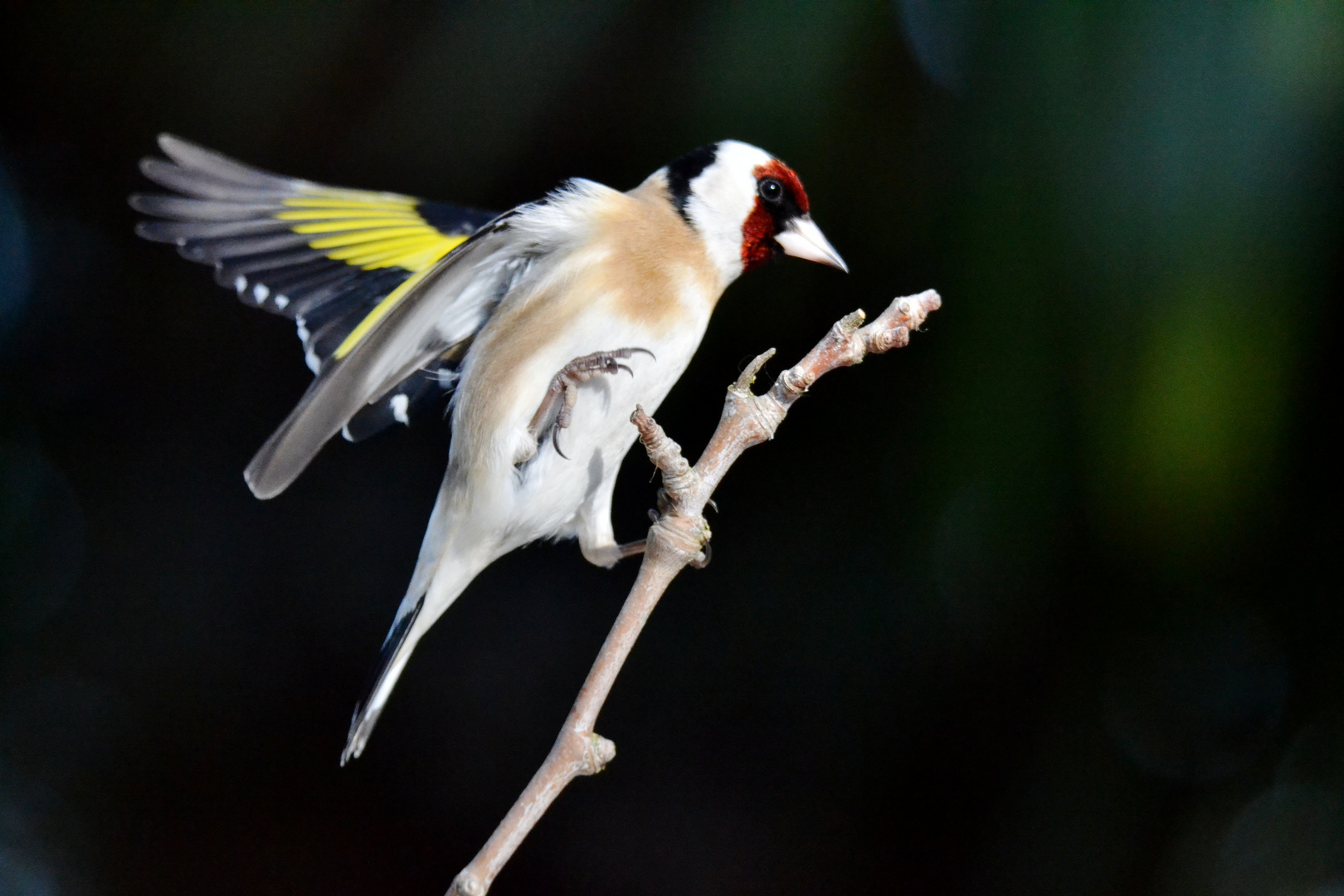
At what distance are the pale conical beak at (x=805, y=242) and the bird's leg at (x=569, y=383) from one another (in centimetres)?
15

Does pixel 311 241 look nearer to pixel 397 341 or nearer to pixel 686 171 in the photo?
pixel 397 341

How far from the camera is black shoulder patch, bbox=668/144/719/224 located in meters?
Result: 0.89

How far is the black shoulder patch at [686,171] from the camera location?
89cm

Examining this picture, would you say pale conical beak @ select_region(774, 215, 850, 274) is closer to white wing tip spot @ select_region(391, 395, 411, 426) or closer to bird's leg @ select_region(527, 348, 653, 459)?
bird's leg @ select_region(527, 348, 653, 459)

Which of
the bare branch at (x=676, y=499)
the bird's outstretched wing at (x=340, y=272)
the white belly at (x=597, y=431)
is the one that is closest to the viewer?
the bare branch at (x=676, y=499)

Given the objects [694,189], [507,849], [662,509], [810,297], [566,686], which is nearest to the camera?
[507,849]

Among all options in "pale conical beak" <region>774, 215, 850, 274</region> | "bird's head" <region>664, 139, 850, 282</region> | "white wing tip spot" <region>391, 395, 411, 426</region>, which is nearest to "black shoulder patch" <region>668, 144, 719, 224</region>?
"bird's head" <region>664, 139, 850, 282</region>

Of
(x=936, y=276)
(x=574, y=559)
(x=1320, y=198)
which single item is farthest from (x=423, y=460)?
(x=1320, y=198)

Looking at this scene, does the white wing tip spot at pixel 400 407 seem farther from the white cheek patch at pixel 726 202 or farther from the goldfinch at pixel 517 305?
the white cheek patch at pixel 726 202

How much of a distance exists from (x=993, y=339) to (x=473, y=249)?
0.59m

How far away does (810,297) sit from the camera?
46.3 inches

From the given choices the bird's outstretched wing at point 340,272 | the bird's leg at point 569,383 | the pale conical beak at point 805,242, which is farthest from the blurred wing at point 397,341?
the pale conical beak at point 805,242

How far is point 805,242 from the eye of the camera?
0.82m

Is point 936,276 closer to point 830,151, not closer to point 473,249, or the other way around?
point 830,151
